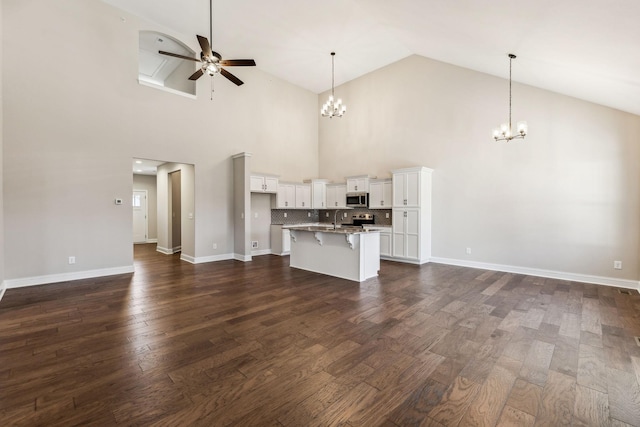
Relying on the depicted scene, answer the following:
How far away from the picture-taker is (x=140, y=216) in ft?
33.8

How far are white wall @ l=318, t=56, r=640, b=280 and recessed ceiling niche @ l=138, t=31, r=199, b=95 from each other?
4.73 meters

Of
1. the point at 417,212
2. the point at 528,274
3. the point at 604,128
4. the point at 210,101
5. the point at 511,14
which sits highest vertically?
the point at 210,101

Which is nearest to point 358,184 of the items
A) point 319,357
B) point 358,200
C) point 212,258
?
point 358,200

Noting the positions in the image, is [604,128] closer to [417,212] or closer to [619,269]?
[619,269]

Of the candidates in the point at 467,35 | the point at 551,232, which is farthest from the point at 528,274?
the point at 467,35

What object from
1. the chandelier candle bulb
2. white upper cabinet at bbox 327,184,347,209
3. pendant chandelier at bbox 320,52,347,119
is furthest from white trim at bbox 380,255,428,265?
pendant chandelier at bbox 320,52,347,119

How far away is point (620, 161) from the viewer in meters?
4.50

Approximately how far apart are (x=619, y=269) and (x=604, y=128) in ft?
7.62

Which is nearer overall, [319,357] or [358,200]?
[319,357]

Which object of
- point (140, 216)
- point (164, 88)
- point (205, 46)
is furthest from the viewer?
point (140, 216)

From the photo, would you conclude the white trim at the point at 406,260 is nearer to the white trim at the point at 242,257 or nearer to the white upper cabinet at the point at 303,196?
the white upper cabinet at the point at 303,196

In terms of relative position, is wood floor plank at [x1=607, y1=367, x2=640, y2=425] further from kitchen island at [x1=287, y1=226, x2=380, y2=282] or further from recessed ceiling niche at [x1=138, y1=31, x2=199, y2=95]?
recessed ceiling niche at [x1=138, y1=31, x2=199, y2=95]

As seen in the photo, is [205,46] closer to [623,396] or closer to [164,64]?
[164,64]

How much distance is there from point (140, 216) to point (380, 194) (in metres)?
8.77
